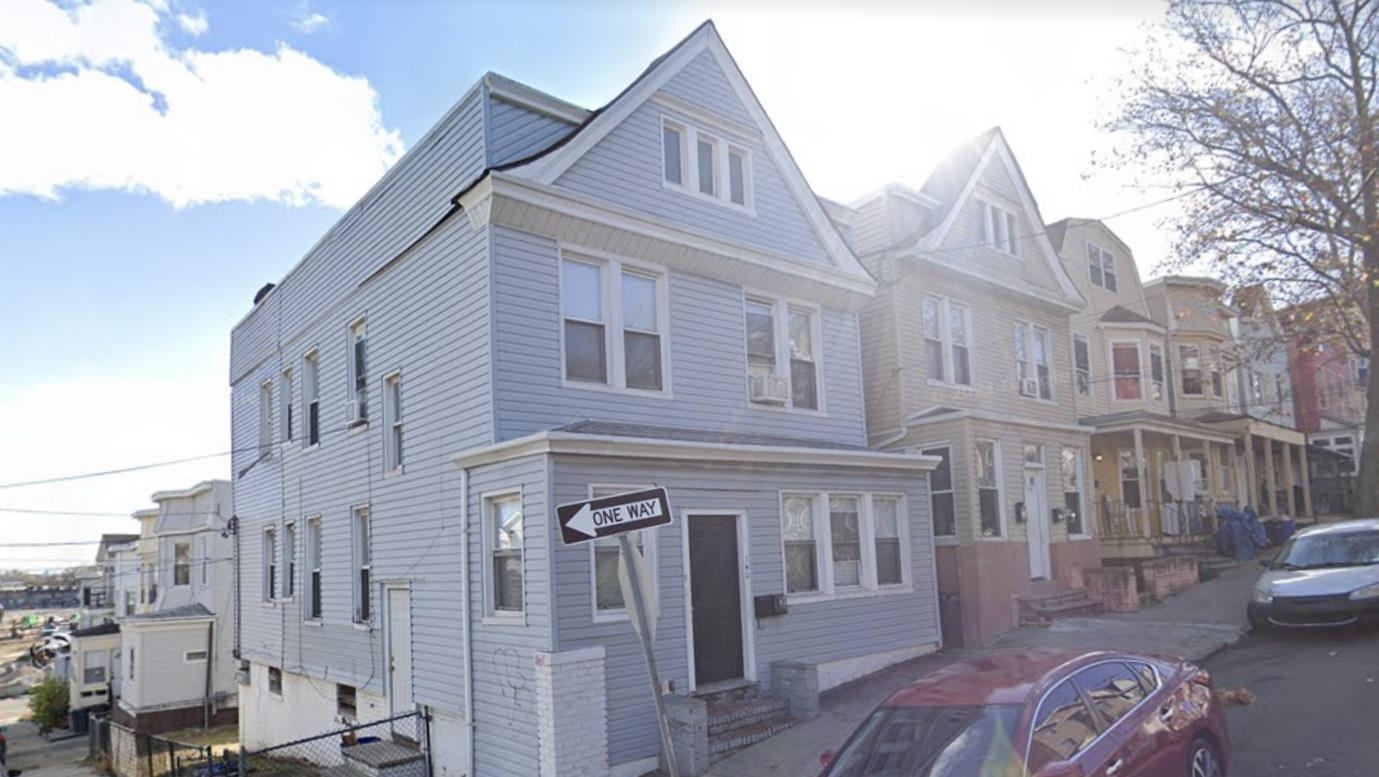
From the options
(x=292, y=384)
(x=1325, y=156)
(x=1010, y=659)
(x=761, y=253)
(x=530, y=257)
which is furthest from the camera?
(x=1325, y=156)

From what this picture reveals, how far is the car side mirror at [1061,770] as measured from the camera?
573cm

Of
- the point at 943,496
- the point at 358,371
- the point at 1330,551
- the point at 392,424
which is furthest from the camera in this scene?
the point at 943,496

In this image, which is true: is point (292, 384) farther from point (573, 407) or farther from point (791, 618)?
point (791, 618)

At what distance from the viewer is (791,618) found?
42.2ft

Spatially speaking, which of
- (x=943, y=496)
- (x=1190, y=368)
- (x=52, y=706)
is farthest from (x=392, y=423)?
(x=52, y=706)

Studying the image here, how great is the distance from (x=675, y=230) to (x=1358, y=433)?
40937mm

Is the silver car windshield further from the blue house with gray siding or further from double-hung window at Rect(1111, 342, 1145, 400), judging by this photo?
double-hung window at Rect(1111, 342, 1145, 400)

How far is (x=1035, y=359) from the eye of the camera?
2173 centimetres

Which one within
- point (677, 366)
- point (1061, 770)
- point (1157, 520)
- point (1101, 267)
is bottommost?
point (1061, 770)

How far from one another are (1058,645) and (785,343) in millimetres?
6336

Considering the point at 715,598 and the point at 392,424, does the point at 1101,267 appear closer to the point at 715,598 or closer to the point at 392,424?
the point at 715,598

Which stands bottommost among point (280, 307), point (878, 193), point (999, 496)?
point (999, 496)

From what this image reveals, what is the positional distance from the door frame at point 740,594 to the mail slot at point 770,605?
4.5 inches

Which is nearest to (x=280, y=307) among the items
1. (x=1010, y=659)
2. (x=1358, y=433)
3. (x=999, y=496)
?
→ (x=999, y=496)
